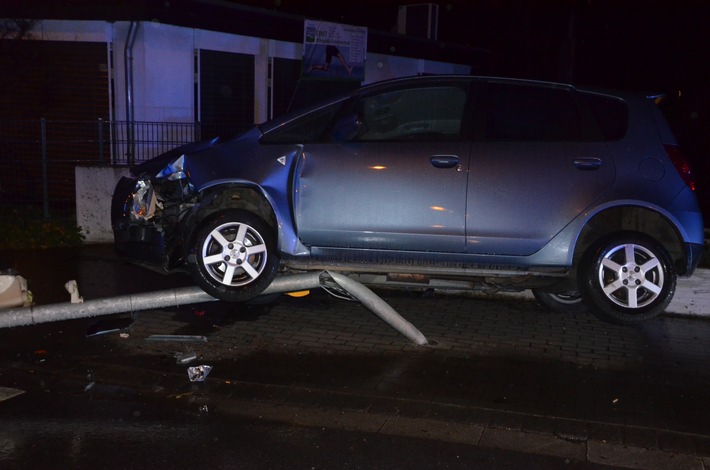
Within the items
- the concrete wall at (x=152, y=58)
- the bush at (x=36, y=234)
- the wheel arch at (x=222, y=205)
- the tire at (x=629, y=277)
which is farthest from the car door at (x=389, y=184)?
the concrete wall at (x=152, y=58)

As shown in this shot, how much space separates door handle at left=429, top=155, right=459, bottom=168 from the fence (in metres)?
5.77

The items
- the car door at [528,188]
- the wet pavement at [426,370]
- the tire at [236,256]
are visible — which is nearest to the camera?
the wet pavement at [426,370]

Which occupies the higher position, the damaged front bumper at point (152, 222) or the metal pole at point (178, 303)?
the damaged front bumper at point (152, 222)

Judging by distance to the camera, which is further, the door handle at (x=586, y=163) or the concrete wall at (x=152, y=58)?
the concrete wall at (x=152, y=58)

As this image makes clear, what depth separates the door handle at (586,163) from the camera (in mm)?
6164

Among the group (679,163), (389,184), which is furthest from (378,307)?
(679,163)

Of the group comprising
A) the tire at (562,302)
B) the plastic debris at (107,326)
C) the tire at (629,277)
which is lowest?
the plastic debris at (107,326)

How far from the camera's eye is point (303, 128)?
256 inches

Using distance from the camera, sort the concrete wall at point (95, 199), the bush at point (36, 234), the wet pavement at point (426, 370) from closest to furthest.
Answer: the wet pavement at point (426, 370), the bush at point (36, 234), the concrete wall at point (95, 199)

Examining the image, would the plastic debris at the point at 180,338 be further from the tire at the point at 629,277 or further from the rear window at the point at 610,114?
the rear window at the point at 610,114

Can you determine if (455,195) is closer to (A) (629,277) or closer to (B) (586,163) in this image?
(B) (586,163)

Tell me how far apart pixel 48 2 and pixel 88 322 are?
8091 mm

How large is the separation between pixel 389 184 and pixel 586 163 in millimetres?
1550

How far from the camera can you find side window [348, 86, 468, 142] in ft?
21.0
